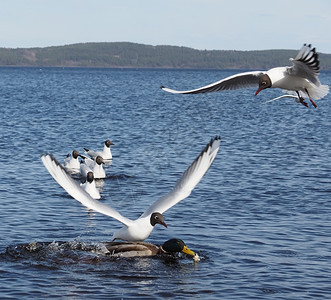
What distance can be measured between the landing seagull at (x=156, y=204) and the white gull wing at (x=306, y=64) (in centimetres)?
222

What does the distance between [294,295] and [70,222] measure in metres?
7.91

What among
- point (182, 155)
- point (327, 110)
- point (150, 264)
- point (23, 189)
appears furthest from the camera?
point (327, 110)

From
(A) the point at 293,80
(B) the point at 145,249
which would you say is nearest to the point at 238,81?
(A) the point at 293,80

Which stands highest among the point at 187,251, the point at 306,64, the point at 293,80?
the point at 306,64

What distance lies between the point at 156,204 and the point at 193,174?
63.3 inches

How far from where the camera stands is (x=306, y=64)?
11.7 meters

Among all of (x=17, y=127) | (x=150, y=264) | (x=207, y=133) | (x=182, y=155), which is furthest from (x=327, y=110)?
(x=150, y=264)

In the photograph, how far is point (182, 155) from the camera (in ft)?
111

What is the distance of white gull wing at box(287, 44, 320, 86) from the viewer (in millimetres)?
11422

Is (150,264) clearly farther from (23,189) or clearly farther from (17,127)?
(17,127)

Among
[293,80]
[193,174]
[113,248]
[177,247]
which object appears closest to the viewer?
[293,80]

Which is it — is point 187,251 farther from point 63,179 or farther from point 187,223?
point 63,179

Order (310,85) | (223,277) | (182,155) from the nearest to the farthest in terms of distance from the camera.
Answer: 1. (310,85)
2. (223,277)
3. (182,155)

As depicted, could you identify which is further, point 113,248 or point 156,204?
point 113,248
